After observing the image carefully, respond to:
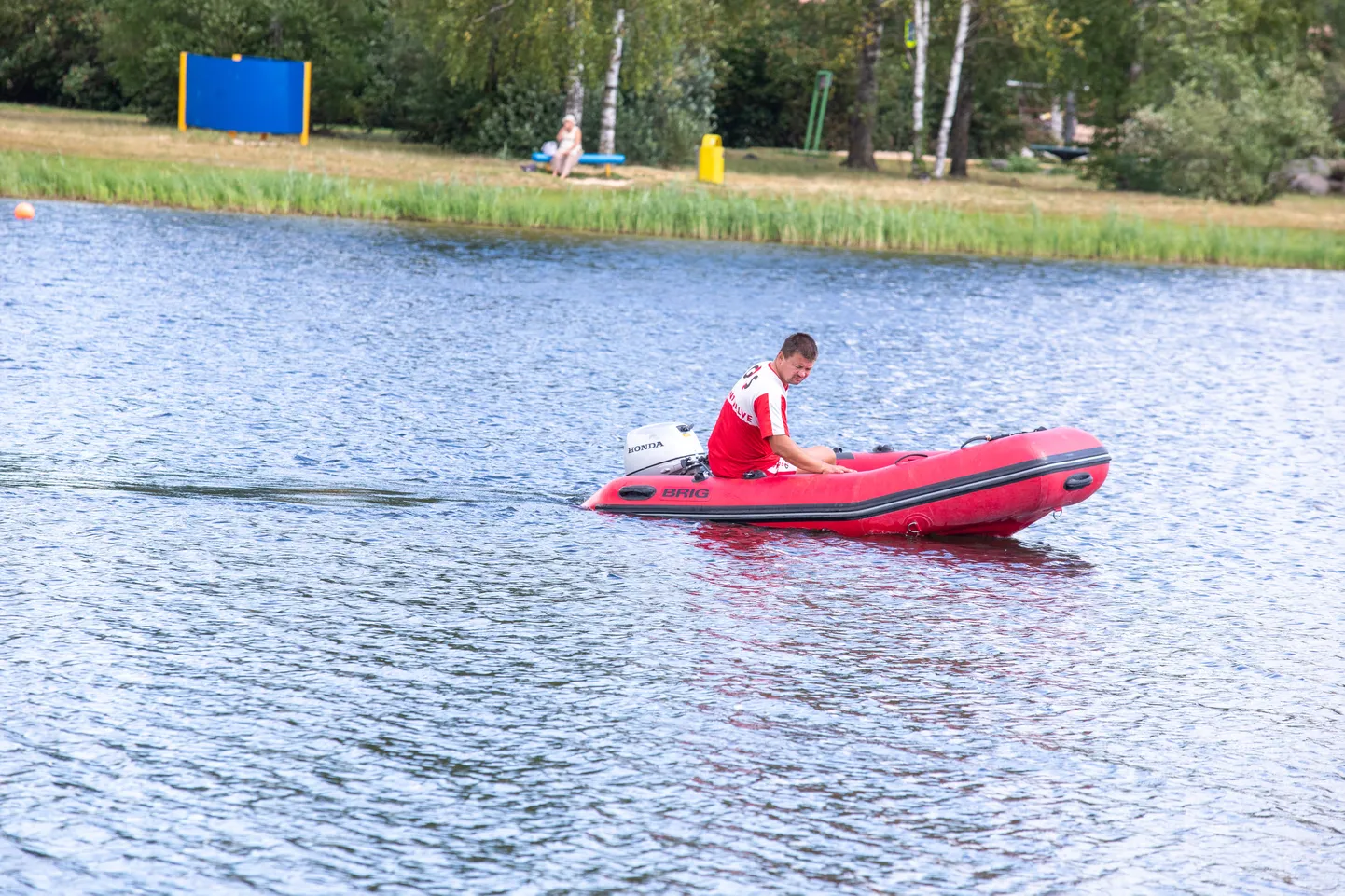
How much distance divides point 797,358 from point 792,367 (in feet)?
0.24

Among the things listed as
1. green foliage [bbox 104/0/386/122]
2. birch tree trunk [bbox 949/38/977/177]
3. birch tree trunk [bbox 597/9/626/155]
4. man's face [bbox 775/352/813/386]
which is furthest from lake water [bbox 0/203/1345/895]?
birch tree trunk [bbox 949/38/977/177]

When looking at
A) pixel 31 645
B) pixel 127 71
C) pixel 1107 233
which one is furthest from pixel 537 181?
pixel 31 645

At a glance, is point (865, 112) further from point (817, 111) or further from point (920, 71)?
point (817, 111)

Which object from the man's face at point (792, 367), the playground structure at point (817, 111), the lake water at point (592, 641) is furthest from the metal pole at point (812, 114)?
the man's face at point (792, 367)

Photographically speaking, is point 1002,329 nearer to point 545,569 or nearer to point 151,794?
point 545,569

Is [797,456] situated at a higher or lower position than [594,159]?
lower

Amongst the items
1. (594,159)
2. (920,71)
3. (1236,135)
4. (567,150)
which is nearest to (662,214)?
(567,150)

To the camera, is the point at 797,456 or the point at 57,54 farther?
the point at 57,54

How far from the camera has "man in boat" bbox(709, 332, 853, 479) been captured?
980 centimetres

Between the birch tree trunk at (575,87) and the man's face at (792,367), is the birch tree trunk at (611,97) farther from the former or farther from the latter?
the man's face at (792,367)

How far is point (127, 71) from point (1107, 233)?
23.5 meters

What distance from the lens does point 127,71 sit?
3931 centimetres

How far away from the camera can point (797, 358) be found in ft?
32.0

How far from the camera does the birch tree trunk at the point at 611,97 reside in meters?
32.1
